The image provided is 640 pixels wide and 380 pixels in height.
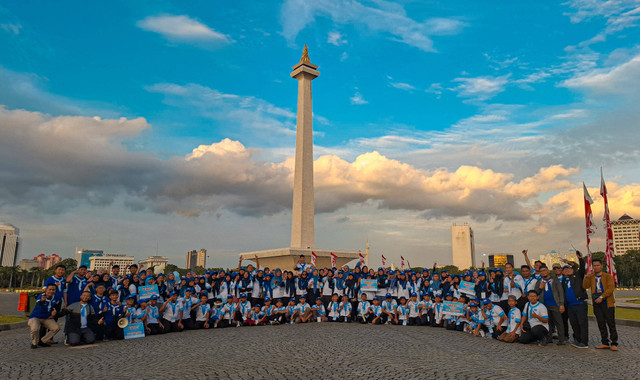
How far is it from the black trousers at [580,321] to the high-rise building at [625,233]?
208 m

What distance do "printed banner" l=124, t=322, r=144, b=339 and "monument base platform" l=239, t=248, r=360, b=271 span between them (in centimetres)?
2638

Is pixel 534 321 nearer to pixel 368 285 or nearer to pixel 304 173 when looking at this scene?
pixel 368 285

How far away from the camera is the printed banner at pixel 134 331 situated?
13.2 m

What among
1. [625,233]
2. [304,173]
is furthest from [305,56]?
[625,233]

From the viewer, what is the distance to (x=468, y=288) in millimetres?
15141

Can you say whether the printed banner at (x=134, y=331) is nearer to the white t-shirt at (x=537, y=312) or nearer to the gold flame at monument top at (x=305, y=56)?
the white t-shirt at (x=537, y=312)

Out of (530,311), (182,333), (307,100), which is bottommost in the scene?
(182,333)

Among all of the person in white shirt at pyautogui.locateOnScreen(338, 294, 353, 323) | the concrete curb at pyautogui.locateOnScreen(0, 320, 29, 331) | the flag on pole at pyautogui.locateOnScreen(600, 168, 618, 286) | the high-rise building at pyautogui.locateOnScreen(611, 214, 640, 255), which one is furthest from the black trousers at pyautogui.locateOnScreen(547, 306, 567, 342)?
the high-rise building at pyautogui.locateOnScreen(611, 214, 640, 255)

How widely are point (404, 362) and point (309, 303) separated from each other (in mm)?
9690

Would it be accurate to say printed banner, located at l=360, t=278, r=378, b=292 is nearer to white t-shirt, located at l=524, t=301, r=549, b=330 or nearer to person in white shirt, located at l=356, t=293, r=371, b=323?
person in white shirt, located at l=356, t=293, r=371, b=323

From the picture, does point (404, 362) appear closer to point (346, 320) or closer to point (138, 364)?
point (138, 364)

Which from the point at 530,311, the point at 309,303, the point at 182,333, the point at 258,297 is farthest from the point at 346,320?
the point at 530,311

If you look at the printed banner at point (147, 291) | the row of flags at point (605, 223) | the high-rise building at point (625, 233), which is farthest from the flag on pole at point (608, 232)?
the high-rise building at point (625, 233)

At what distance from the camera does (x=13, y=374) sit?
26.7ft
